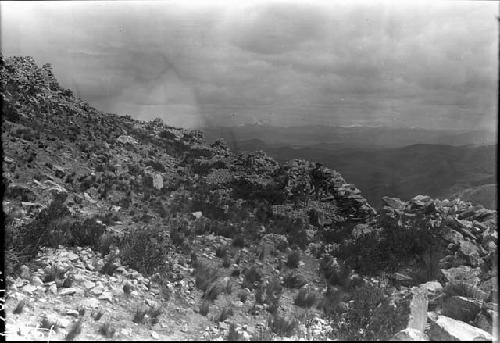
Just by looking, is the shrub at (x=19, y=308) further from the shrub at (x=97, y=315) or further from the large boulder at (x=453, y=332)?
the large boulder at (x=453, y=332)

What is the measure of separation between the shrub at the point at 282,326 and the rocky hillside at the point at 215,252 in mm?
36

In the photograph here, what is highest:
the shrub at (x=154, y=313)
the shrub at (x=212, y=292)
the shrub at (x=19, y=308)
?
the shrub at (x=19, y=308)

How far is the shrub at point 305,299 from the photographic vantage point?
10445 mm

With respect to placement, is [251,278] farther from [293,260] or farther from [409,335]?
[409,335]

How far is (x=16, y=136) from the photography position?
19375 millimetres

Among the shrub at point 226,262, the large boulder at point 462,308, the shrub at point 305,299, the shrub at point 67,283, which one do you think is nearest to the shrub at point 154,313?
the shrub at point 67,283

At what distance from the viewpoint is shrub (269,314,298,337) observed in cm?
838

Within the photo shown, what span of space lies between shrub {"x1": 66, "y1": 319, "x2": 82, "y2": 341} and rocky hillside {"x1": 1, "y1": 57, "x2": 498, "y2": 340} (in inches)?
0.9

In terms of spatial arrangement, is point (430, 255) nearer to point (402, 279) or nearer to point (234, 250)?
point (402, 279)

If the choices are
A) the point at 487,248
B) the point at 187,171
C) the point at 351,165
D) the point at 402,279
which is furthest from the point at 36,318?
the point at 351,165

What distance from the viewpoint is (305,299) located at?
1052 cm

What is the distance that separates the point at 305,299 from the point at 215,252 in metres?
4.18

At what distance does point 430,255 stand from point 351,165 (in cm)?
12274

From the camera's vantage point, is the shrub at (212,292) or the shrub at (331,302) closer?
the shrub at (212,292)
